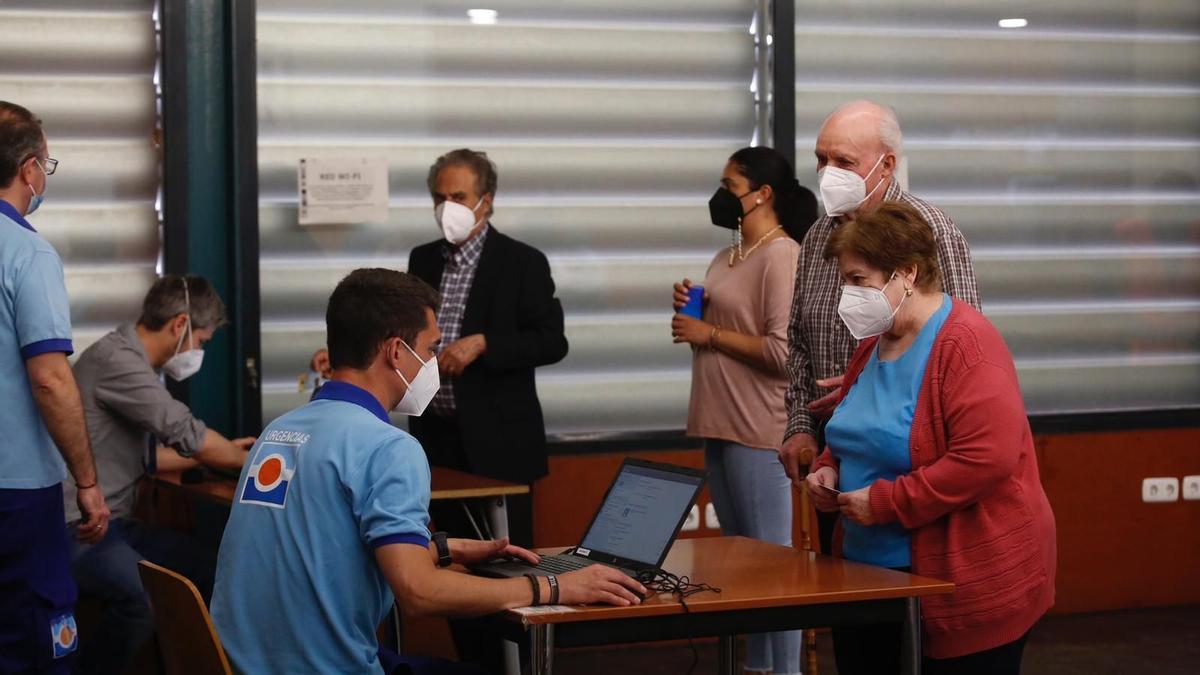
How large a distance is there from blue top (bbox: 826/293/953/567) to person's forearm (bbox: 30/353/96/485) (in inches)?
72.3

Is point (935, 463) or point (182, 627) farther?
point (935, 463)

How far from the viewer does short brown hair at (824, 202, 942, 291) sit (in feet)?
9.93

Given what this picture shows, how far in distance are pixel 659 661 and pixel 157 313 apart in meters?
2.17

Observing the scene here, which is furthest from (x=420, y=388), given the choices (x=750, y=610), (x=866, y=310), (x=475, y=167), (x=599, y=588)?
(x=475, y=167)

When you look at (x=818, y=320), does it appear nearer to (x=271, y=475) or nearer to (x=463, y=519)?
(x=463, y=519)

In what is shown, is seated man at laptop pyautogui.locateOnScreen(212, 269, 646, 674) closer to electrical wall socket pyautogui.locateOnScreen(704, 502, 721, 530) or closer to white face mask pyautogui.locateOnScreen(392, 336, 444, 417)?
white face mask pyautogui.locateOnScreen(392, 336, 444, 417)

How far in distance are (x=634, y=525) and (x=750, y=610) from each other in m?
0.36

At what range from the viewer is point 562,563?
3016 mm

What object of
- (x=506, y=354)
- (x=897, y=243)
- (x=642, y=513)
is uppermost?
(x=897, y=243)

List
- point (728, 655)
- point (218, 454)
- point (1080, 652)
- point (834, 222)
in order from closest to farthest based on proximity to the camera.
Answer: point (728, 655), point (834, 222), point (218, 454), point (1080, 652)

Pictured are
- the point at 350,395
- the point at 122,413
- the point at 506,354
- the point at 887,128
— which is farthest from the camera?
the point at 506,354

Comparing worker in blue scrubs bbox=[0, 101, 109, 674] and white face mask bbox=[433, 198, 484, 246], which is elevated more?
white face mask bbox=[433, 198, 484, 246]

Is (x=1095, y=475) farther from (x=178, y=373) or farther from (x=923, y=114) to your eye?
(x=178, y=373)

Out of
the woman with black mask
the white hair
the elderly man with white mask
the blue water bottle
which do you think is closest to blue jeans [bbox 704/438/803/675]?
the woman with black mask
